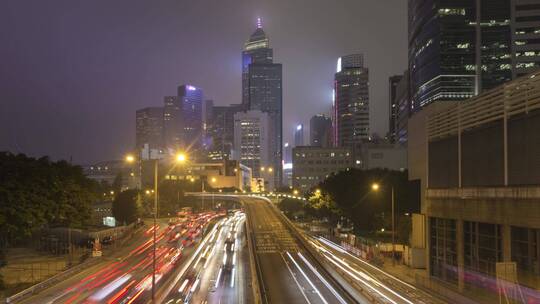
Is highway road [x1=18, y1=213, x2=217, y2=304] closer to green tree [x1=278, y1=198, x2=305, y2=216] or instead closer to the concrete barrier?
the concrete barrier

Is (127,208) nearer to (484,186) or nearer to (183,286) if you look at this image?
(183,286)

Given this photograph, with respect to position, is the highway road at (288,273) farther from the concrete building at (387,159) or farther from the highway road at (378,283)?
the concrete building at (387,159)

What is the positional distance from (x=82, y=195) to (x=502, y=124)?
46.7m

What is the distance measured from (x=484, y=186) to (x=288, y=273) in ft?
66.9

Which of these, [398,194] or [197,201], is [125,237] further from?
[197,201]

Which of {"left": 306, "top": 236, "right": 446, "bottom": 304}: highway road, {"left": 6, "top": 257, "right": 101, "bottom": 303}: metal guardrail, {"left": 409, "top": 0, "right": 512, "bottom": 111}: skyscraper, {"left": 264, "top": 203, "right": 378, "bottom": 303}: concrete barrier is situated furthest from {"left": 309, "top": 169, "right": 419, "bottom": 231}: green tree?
{"left": 409, "top": 0, "right": 512, "bottom": 111}: skyscraper

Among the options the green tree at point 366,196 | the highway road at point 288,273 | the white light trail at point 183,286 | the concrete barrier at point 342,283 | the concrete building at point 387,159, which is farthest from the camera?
the concrete building at point 387,159

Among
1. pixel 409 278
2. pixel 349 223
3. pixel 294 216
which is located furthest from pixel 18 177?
pixel 294 216

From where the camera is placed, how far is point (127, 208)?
104 metres

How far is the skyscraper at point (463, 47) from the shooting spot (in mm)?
147250

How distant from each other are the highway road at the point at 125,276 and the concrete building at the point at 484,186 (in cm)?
2288

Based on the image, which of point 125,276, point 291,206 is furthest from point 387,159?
point 125,276

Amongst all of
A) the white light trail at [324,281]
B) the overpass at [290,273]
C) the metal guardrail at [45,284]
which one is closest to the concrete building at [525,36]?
the overpass at [290,273]

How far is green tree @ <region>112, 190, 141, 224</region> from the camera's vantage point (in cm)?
10412
